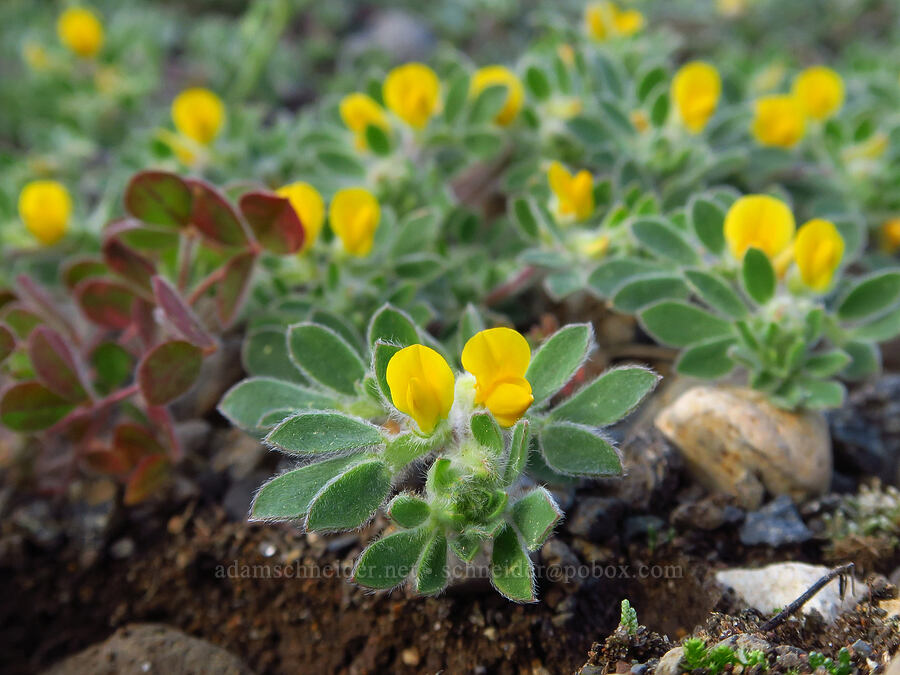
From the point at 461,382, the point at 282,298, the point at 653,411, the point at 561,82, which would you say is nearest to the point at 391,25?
the point at 561,82

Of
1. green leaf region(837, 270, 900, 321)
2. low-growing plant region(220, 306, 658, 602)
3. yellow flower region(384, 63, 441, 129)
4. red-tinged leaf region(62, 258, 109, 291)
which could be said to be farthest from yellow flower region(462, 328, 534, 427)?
red-tinged leaf region(62, 258, 109, 291)

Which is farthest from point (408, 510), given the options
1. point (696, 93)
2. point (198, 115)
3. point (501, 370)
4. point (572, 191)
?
point (198, 115)

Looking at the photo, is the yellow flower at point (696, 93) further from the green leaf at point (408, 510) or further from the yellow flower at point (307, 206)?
the green leaf at point (408, 510)

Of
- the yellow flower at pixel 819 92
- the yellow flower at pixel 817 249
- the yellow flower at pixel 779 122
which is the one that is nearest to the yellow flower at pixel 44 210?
the yellow flower at pixel 817 249

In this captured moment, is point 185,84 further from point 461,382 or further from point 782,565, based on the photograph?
point 782,565

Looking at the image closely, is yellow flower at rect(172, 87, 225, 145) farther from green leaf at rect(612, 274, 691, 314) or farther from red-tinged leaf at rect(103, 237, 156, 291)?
green leaf at rect(612, 274, 691, 314)

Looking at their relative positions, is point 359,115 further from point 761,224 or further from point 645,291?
point 761,224
